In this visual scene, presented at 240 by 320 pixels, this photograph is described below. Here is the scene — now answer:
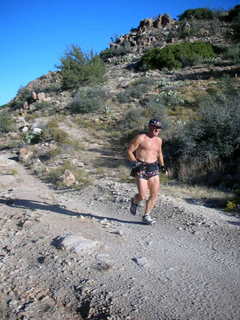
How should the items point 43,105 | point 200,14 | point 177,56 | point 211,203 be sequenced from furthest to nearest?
point 200,14
point 177,56
point 43,105
point 211,203

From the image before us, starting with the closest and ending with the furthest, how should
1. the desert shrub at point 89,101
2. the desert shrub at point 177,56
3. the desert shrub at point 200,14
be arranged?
the desert shrub at point 89,101
the desert shrub at point 177,56
the desert shrub at point 200,14

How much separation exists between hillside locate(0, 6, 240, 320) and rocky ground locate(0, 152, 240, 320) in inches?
0.6

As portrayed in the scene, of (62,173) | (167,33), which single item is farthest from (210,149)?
(167,33)

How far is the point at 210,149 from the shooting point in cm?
905

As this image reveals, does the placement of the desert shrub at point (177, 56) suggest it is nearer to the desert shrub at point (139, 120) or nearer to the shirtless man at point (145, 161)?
the desert shrub at point (139, 120)

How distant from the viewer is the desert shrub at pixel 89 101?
18.2m

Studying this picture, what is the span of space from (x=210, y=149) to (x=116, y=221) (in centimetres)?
460

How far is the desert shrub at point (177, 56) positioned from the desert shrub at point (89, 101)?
8.88 m

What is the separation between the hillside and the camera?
3.34 meters

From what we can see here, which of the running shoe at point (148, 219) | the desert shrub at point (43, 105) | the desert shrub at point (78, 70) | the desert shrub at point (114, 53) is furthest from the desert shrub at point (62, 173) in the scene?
the desert shrub at point (114, 53)

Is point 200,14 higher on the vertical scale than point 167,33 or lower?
higher

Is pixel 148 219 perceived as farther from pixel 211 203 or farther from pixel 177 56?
pixel 177 56

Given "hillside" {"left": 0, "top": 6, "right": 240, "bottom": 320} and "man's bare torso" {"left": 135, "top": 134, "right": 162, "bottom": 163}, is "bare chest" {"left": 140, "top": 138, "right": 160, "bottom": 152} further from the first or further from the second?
"hillside" {"left": 0, "top": 6, "right": 240, "bottom": 320}

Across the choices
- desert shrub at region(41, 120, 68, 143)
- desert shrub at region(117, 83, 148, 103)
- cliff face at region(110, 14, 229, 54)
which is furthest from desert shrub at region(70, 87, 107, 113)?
cliff face at region(110, 14, 229, 54)
